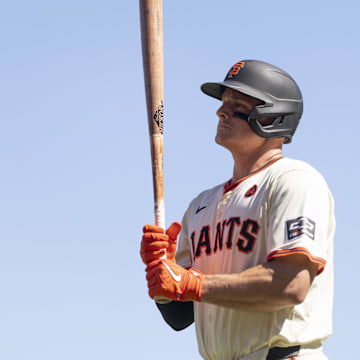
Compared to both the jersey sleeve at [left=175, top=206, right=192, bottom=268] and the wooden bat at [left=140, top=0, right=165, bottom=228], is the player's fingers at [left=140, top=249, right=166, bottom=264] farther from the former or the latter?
the wooden bat at [left=140, top=0, right=165, bottom=228]

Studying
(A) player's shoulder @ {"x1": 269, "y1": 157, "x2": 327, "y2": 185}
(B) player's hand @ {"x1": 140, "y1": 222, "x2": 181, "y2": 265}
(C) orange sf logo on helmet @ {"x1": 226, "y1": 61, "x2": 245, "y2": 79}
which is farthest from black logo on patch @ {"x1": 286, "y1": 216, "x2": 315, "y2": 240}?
(C) orange sf logo on helmet @ {"x1": 226, "y1": 61, "x2": 245, "y2": 79}

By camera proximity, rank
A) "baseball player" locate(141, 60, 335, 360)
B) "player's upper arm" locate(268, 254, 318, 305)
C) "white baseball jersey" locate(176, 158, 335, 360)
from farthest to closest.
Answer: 1. "white baseball jersey" locate(176, 158, 335, 360)
2. "baseball player" locate(141, 60, 335, 360)
3. "player's upper arm" locate(268, 254, 318, 305)

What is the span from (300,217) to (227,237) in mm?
780

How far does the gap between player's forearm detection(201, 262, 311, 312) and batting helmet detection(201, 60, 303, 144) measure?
4.72ft

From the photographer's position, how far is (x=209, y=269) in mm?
6254

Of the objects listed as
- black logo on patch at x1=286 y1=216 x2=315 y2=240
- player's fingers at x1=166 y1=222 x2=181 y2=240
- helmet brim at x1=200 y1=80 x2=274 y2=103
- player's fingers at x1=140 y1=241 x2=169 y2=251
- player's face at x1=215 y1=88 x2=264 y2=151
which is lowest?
player's fingers at x1=140 y1=241 x2=169 y2=251

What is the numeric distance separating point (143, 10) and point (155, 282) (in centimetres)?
272

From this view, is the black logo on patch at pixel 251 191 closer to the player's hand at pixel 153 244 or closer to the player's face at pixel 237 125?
A: the player's face at pixel 237 125

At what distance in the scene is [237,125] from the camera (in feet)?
20.8

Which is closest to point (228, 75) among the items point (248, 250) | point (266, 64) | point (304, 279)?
point (266, 64)

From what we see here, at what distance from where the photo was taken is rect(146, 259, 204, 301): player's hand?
554cm

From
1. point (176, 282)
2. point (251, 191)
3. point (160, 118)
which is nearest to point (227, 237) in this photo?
point (251, 191)

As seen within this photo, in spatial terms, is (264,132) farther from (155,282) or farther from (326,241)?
(155,282)

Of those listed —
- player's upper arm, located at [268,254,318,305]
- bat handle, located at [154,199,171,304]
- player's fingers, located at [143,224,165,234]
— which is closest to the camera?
player's upper arm, located at [268,254,318,305]
